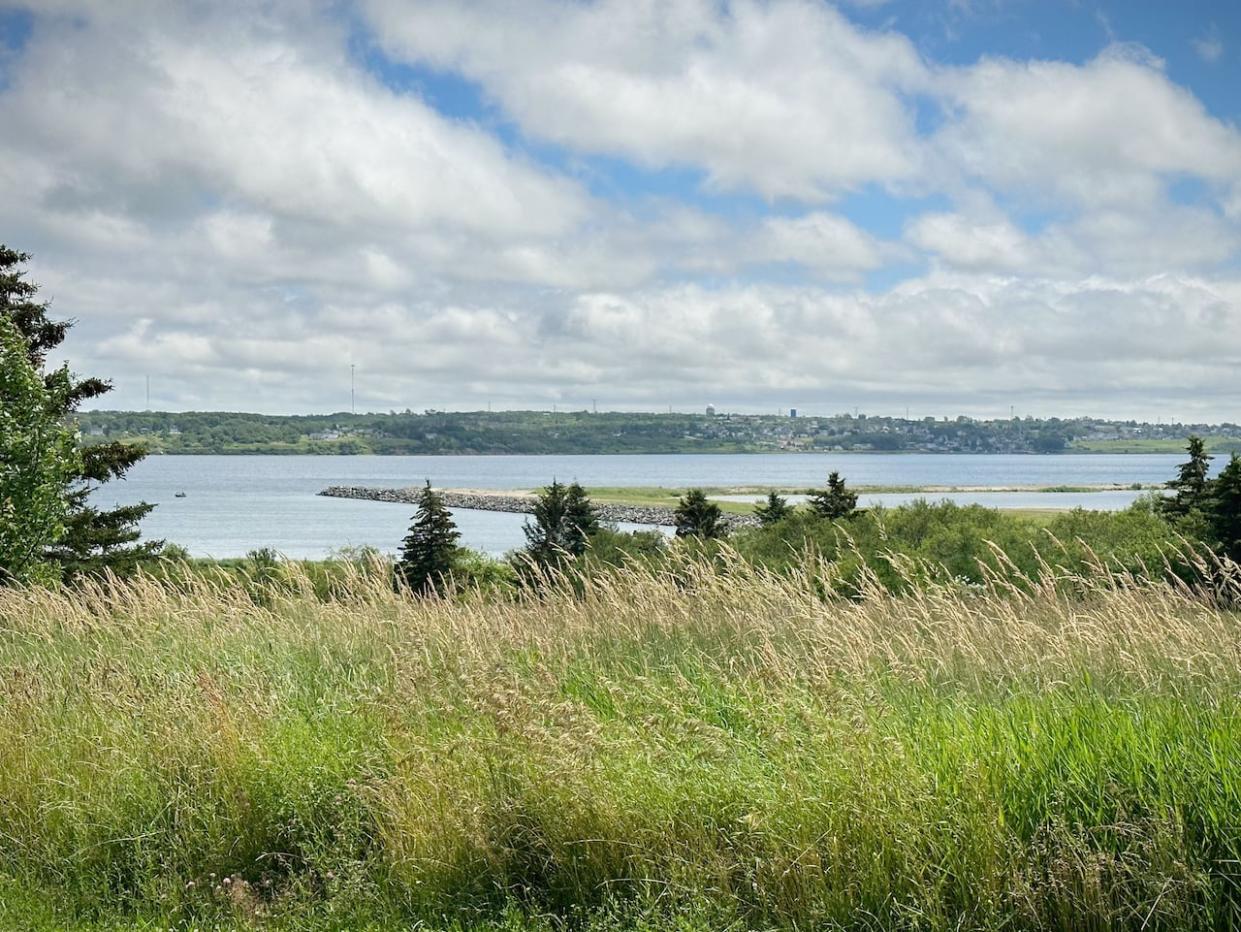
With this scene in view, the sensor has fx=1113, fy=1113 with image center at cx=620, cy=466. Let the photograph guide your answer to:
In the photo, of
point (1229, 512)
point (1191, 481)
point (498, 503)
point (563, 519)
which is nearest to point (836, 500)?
point (563, 519)

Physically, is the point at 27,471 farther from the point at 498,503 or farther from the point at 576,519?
the point at 498,503

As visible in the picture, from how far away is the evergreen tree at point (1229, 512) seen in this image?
21.3 meters

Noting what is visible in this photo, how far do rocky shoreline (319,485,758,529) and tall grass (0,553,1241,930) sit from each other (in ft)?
254

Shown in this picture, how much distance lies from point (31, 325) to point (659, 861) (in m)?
39.2

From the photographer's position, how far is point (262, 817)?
6859 millimetres

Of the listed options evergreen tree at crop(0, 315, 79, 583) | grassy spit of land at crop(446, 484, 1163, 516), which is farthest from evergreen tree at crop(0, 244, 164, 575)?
grassy spit of land at crop(446, 484, 1163, 516)

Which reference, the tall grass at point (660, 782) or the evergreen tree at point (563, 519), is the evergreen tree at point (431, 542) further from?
the tall grass at point (660, 782)

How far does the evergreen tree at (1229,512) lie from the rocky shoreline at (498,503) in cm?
6277

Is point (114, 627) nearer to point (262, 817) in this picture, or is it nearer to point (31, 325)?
point (262, 817)

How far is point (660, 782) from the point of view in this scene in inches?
243

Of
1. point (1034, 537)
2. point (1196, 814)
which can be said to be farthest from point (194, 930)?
point (1034, 537)

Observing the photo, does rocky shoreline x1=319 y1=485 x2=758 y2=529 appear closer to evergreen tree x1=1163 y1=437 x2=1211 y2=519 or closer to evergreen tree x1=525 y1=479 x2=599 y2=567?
evergreen tree x1=525 y1=479 x2=599 y2=567

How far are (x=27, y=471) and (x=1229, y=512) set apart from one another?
22.1m

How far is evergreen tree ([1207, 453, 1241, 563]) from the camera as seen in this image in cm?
2134
